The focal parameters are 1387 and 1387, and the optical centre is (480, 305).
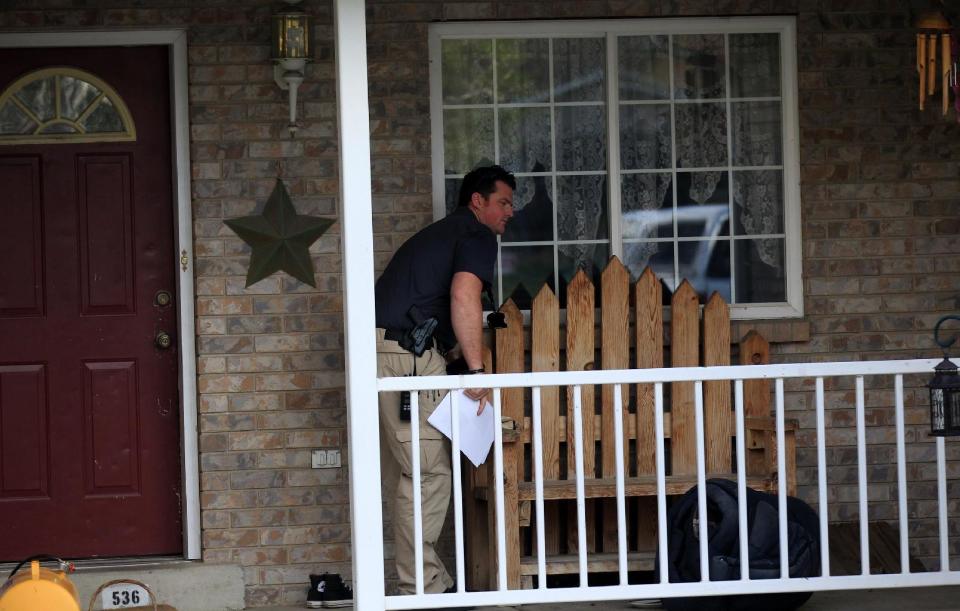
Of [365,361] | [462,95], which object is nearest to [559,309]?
[462,95]

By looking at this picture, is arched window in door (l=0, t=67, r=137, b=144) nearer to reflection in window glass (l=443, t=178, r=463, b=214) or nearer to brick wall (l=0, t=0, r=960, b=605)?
brick wall (l=0, t=0, r=960, b=605)

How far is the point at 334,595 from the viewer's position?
6270 millimetres

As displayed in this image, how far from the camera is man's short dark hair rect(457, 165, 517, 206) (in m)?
6.12

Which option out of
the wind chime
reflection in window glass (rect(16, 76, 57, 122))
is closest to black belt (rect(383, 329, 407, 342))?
reflection in window glass (rect(16, 76, 57, 122))

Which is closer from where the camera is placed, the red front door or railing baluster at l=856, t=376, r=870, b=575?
railing baluster at l=856, t=376, r=870, b=575

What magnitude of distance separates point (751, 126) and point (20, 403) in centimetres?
368

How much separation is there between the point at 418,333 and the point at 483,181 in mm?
774

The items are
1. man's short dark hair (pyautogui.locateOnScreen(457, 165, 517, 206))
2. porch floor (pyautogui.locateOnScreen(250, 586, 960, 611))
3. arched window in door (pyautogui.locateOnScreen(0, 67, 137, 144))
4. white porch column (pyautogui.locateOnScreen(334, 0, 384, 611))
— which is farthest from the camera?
arched window in door (pyautogui.locateOnScreen(0, 67, 137, 144))

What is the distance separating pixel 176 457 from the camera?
21.2 feet

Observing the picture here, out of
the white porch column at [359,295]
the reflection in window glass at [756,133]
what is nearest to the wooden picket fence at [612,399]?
the reflection in window glass at [756,133]

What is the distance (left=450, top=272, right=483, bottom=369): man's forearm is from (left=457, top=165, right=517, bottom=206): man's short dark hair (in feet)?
1.81

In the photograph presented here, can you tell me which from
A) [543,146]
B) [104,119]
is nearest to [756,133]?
[543,146]

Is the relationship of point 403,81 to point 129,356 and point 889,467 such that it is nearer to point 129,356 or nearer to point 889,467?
point 129,356

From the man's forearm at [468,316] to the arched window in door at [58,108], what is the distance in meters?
1.81
